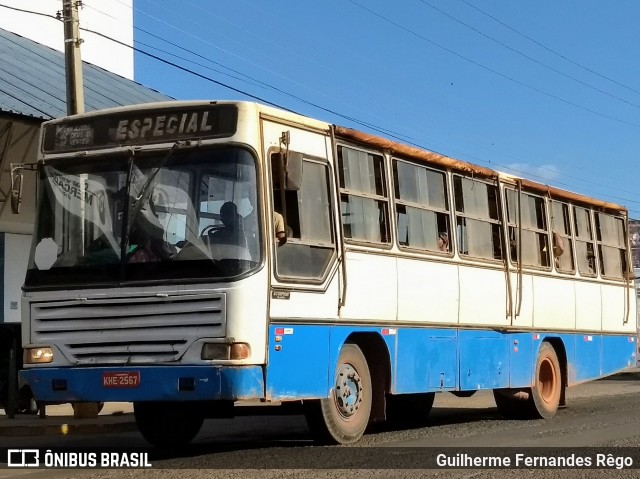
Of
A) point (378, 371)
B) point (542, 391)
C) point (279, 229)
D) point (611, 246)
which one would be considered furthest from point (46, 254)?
point (611, 246)

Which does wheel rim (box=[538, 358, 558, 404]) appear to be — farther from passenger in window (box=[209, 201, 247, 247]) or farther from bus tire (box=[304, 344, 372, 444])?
passenger in window (box=[209, 201, 247, 247])

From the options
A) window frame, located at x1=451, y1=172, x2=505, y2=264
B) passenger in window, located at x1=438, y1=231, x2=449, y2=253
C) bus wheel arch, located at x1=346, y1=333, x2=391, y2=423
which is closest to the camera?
bus wheel arch, located at x1=346, y1=333, x2=391, y2=423

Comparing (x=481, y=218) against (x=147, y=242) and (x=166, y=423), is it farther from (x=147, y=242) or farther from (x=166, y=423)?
(x=147, y=242)

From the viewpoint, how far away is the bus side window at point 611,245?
1892cm

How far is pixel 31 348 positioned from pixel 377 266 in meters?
3.59

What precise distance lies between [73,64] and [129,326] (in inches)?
310

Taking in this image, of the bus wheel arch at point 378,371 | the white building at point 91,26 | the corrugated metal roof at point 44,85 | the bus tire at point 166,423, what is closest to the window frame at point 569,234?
the bus wheel arch at point 378,371

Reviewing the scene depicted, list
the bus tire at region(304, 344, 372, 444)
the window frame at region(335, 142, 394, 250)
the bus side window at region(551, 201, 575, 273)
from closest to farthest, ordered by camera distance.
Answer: the bus tire at region(304, 344, 372, 444), the window frame at region(335, 142, 394, 250), the bus side window at region(551, 201, 575, 273)

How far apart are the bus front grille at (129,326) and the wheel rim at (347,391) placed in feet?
6.41

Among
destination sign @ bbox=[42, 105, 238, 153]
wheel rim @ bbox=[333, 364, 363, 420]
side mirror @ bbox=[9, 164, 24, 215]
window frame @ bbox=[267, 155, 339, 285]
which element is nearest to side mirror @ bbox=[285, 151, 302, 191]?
window frame @ bbox=[267, 155, 339, 285]

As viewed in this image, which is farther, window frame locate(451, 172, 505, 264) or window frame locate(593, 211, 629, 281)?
window frame locate(593, 211, 629, 281)

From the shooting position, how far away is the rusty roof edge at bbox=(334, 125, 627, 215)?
12438 millimetres

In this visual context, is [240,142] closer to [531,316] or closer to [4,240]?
[531,316]

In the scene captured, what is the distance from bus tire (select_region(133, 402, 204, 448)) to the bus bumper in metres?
1.55
